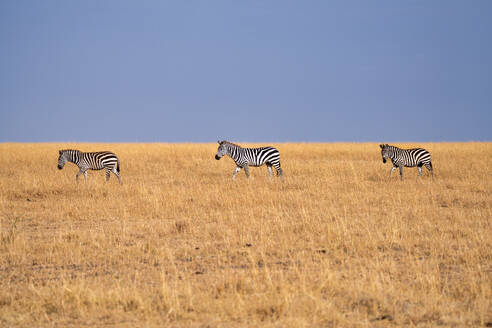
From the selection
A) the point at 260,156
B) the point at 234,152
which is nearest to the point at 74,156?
the point at 234,152

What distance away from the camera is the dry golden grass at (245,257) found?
492 centimetres

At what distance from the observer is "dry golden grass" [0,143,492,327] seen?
492cm

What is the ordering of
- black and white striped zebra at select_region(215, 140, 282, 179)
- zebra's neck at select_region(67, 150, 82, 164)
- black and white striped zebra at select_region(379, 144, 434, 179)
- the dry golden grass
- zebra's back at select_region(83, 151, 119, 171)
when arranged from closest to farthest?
the dry golden grass → zebra's back at select_region(83, 151, 119, 171) → zebra's neck at select_region(67, 150, 82, 164) → black and white striped zebra at select_region(215, 140, 282, 179) → black and white striped zebra at select_region(379, 144, 434, 179)

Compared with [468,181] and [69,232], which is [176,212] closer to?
[69,232]

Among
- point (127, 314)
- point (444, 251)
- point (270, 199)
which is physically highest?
point (270, 199)

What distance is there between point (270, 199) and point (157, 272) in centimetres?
663

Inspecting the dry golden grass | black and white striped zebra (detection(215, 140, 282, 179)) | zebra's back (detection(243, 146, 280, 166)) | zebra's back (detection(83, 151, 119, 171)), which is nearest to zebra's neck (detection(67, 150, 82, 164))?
zebra's back (detection(83, 151, 119, 171))

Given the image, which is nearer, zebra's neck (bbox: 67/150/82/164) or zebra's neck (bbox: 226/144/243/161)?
zebra's neck (bbox: 67/150/82/164)

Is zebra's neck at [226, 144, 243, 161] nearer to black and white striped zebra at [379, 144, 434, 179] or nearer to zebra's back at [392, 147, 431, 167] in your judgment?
black and white striped zebra at [379, 144, 434, 179]

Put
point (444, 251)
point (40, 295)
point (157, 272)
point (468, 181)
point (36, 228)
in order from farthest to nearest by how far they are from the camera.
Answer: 1. point (468, 181)
2. point (36, 228)
3. point (444, 251)
4. point (157, 272)
5. point (40, 295)

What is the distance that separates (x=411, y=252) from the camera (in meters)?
7.50

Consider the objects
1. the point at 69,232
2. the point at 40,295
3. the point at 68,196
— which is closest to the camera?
the point at 40,295

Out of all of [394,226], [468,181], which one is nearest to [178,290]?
[394,226]

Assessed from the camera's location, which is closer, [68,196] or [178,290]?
[178,290]
